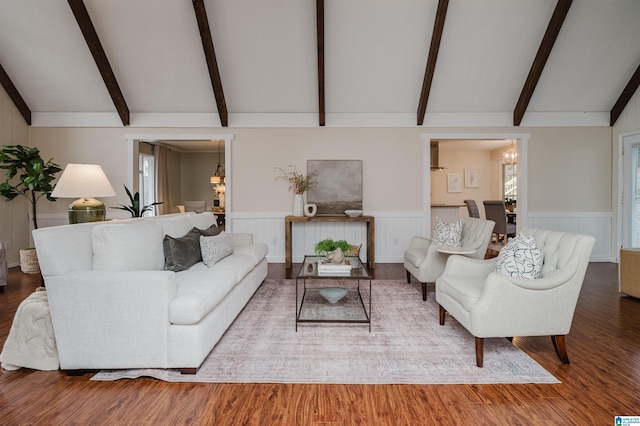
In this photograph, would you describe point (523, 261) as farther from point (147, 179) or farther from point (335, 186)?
point (147, 179)

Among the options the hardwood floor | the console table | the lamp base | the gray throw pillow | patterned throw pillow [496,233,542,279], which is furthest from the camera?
the console table

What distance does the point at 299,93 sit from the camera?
550 cm

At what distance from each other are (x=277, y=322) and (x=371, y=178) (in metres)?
3.50

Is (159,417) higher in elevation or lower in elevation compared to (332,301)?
lower

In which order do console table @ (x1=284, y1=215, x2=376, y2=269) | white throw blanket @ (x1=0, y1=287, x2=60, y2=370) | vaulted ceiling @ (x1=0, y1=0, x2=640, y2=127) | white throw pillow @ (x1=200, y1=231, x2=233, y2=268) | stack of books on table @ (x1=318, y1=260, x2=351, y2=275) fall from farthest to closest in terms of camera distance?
console table @ (x1=284, y1=215, x2=376, y2=269), vaulted ceiling @ (x1=0, y1=0, x2=640, y2=127), white throw pillow @ (x1=200, y1=231, x2=233, y2=268), stack of books on table @ (x1=318, y1=260, x2=351, y2=275), white throw blanket @ (x1=0, y1=287, x2=60, y2=370)

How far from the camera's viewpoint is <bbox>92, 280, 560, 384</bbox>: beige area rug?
2186 millimetres

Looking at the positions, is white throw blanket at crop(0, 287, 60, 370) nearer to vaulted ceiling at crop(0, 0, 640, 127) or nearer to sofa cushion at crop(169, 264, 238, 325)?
sofa cushion at crop(169, 264, 238, 325)

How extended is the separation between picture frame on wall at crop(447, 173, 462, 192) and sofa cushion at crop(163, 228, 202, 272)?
819 centimetres

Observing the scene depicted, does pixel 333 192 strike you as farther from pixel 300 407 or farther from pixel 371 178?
pixel 300 407

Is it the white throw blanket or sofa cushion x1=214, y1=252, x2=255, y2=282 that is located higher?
sofa cushion x1=214, y1=252, x2=255, y2=282

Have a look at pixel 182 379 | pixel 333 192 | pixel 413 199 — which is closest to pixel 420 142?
pixel 413 199

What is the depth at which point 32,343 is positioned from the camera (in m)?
2.31

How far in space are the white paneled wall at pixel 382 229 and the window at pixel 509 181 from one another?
340 cm

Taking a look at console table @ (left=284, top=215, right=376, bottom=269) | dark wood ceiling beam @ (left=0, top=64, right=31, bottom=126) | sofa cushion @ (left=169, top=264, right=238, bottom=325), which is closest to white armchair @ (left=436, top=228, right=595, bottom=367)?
sofa cushion @ (left=169, top=264, right=238, bottom=325)
